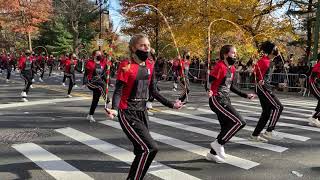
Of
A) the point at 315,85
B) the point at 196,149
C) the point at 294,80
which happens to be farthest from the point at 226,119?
the point at 294,80

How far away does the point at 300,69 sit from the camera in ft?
71.3

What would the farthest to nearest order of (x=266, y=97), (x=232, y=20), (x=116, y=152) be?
(x=232, y=20)
(x=266, y=97)
(x=116, y=152)

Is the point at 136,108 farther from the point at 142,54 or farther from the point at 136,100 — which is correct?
the point at 142,54

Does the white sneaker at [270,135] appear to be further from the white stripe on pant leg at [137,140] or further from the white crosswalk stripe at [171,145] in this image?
the white stripe on pant leg at [137,140]

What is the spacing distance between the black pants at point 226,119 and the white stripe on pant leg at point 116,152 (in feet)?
3.36

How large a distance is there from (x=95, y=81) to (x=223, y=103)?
512 cm

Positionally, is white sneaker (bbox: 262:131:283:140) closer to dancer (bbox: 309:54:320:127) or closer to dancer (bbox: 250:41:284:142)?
dancer (bbox: 250:41:284:142)

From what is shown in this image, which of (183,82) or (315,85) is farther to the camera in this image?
(183,82)

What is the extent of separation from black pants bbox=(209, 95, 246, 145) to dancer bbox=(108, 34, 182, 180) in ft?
6.60

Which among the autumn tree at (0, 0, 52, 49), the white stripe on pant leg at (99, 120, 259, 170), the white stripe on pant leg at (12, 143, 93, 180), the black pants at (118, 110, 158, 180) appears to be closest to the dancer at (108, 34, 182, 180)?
the black pants at (118, 110, 158, 180)

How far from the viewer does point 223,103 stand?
714cm

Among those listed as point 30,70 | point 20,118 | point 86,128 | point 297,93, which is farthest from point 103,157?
point 297,93

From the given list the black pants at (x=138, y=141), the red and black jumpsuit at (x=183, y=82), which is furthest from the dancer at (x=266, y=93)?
the black pants at (x=138, y=141)

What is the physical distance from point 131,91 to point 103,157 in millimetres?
2369
